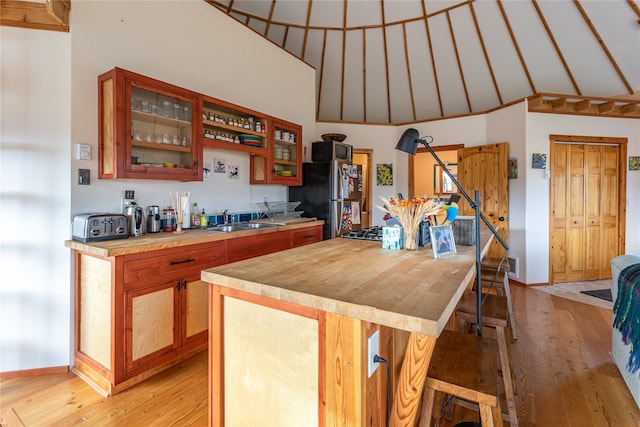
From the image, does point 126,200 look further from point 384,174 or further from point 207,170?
point 384,174

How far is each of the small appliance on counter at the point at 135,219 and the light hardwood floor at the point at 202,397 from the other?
995 millimetres

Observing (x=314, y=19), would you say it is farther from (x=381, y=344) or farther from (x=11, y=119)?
(x=381, y=344)

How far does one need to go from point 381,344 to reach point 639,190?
5585 mm

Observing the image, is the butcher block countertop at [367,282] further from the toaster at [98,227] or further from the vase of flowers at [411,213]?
the toaster at [98,227]

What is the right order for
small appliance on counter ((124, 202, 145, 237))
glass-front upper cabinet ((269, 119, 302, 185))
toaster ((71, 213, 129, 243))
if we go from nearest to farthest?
toaster ((71, 213, 129, 243))
small appliance on counter ((124, 202, 145, 237))
glass-front upper cabinet ((269, 119, 302, 185))

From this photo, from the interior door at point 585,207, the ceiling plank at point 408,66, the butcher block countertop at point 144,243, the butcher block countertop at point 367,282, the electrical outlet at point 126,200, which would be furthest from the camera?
the ceiling plank at point 408,66

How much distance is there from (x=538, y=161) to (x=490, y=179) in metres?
0.64

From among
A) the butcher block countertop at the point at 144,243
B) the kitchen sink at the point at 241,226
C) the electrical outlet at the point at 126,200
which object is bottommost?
the butcher block countertop at the point at 144,243

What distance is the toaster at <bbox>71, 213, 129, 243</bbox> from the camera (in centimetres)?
200

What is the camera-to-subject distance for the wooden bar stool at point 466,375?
Answer: 1.08 m

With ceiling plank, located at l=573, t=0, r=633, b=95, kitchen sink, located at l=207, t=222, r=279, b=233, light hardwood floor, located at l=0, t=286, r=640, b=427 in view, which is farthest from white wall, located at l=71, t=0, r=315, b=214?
ceiling plank, located at l=573, t=0, r=633, b=95

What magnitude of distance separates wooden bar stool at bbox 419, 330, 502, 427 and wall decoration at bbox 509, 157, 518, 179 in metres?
3.82

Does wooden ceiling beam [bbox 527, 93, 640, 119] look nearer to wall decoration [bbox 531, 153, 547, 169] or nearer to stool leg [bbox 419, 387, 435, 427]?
wall decoration [bbox 531, 153, 547, 169]

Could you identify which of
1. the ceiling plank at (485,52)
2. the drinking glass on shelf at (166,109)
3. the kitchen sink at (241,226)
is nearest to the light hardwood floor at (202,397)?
the kitchen sink at (241,226)
